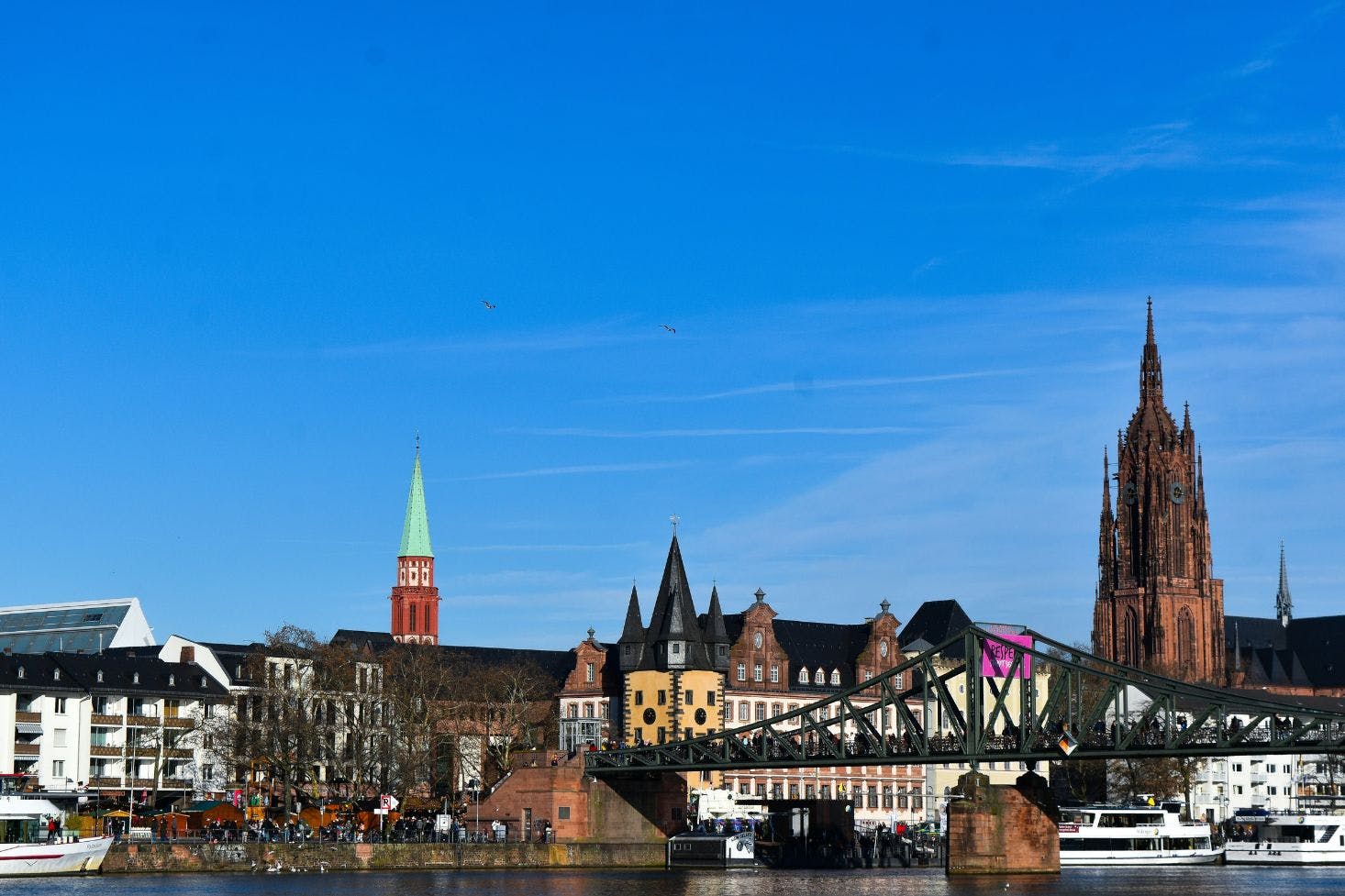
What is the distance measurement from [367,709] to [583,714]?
36.4 meters

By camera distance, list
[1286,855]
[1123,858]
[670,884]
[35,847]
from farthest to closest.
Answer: [1286,855]
[1123,858]
[35,847]
[670,884]

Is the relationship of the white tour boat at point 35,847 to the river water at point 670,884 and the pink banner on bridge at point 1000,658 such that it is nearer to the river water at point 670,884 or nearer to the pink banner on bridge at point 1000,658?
the river water at point 670,884

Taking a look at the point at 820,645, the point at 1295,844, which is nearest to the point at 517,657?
the point at 820,645

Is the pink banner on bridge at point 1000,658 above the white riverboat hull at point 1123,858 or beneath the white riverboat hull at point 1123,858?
above

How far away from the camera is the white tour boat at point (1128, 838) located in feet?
445

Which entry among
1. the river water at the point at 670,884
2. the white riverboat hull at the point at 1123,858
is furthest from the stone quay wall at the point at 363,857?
the white riverboat hull at the point at 1123,858

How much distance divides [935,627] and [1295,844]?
174ft

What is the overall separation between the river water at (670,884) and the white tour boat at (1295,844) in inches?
731

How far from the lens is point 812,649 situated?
178m

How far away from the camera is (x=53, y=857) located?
345ft

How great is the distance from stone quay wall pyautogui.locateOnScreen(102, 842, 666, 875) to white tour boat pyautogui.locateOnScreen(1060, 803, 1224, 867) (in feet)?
87.9

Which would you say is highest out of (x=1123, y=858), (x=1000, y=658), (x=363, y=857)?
(x=1000, y=658)

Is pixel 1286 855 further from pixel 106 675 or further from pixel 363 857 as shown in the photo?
pixel 106 675

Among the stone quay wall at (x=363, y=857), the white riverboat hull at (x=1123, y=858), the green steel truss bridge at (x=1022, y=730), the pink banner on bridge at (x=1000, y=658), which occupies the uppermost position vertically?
the pink banner on bridge at (x=1000, y=658)
